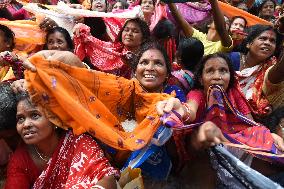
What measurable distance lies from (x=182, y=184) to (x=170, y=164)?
204mm

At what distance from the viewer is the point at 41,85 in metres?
2.42

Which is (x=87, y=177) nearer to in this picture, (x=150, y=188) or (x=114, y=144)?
(x=114, y=144)

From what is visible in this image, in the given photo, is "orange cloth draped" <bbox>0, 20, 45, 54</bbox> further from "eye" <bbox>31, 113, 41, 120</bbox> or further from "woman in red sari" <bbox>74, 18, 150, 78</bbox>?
"eye" <bbox>31, 113, 41, 120</bbox>

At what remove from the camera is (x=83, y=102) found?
248 centimetres

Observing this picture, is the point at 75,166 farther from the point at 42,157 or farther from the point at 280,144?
the point at 280,144

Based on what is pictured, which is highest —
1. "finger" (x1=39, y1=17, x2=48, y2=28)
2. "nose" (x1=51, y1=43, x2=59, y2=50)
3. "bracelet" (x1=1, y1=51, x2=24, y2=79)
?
"bracelet" (x1=1, y1=51, x2=24, y2=79)

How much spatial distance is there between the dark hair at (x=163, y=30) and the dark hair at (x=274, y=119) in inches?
56.6

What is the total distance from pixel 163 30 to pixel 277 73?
136cm

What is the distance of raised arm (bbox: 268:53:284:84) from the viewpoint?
3150 mm

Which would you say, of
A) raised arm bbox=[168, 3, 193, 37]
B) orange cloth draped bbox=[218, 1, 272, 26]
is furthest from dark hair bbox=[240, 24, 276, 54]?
orange cloth draped bbox=[218, 1, 272, 26]

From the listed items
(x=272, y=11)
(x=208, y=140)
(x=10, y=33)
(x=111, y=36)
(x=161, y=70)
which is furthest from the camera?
(x=272, y=11)

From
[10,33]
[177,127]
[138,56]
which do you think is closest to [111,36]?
[10,33]

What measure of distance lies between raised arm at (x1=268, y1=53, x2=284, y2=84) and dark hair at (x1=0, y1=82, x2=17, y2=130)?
1.78m

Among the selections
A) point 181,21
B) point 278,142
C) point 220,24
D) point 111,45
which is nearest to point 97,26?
point 111,45
